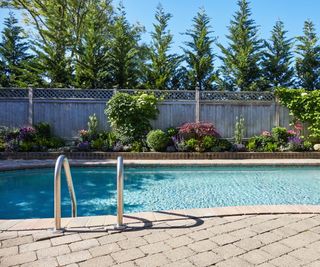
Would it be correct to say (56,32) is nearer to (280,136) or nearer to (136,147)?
(136,147)

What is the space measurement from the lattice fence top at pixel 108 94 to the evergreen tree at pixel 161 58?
4.11 metres

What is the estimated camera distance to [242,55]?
15.2m

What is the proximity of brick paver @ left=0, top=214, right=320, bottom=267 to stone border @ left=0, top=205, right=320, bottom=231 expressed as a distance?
10cm

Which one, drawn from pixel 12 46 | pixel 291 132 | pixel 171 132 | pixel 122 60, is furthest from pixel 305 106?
pixel 12 46

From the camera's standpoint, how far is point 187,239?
271 cm

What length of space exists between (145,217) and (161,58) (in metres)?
12.5

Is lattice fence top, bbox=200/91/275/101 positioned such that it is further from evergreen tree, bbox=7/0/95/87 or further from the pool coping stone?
evergreen tree, bbox=7/0/95/87

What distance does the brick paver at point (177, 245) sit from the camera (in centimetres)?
231

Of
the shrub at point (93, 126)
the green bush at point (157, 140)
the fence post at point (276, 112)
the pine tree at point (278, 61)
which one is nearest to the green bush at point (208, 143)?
the green bush at point (157, 140)

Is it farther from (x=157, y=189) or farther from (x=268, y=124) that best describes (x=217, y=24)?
(x=157, y=189)

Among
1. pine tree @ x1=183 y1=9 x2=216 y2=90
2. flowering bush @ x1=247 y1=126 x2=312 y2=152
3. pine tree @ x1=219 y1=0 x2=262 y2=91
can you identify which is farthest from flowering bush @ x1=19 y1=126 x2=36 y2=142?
pine tree @ x1=219 y1=0 x2=262 y2=91

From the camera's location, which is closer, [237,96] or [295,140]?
[295,140]

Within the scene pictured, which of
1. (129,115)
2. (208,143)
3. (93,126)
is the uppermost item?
(129,115)

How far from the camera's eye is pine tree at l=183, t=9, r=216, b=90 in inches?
601
